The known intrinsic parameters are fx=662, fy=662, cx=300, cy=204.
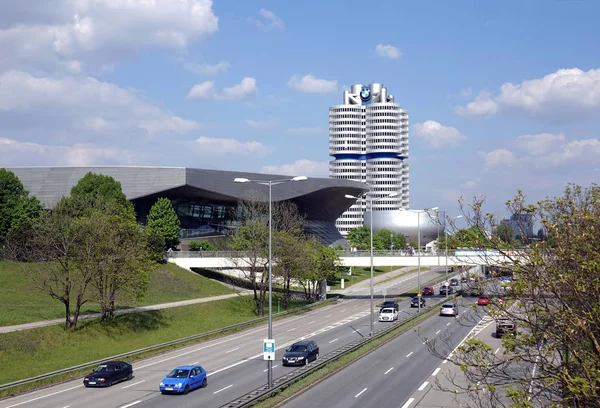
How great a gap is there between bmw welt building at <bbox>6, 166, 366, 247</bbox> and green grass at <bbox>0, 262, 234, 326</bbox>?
16.5 m

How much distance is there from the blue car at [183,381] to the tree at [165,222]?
2349 inches

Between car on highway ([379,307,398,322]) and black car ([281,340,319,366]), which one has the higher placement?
black car ([281,340,319,366])

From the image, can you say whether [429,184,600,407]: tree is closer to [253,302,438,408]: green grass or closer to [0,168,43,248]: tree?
[253,302,438,408]: green grass

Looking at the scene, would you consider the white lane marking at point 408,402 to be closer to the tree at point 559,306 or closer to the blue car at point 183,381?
the blue car at point 183,381

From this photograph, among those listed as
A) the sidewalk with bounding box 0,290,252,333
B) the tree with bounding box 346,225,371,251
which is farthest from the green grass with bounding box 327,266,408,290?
the sidewalk with bounding box 0,290,252,333

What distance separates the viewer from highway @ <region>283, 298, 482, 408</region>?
92.1ft

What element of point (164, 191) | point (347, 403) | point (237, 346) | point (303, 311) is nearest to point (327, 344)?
point (237, 346)

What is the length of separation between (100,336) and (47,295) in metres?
16.7

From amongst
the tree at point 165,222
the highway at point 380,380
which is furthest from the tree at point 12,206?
the highway at point 380,380

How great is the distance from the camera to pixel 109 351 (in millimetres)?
45844

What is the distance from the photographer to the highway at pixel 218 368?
29.8 metres

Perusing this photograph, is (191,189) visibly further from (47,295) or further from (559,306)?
(559,306)

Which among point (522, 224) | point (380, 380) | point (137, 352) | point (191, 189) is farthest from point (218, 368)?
point (191, 189)

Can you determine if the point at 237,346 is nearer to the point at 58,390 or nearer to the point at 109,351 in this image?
the point at 109,351
